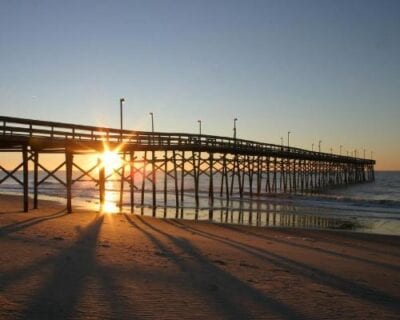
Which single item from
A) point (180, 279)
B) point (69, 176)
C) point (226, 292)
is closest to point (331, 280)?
point (226, 292)

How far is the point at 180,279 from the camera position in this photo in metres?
7.48

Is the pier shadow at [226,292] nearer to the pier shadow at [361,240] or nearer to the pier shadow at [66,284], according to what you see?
the pier shadow at [66,284]

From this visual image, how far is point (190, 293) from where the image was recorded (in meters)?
6.73

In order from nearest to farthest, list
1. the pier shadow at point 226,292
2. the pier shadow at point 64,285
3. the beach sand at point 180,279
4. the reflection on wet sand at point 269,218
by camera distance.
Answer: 1. the pier shadow at point 64,285
2. the beach sand at point 180,279
3. the pier shadow at point 226,292
4. the reflection on wet sand at point 269,218

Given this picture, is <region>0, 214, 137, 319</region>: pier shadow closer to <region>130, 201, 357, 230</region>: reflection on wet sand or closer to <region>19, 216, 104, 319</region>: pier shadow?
<region>19, 216, 104, 319</region>: pier shadow

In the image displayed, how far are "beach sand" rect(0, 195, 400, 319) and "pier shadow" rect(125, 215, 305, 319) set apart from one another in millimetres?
14

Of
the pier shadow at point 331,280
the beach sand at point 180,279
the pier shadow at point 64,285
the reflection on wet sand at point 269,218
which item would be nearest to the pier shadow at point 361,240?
the beach sand at point 180,279

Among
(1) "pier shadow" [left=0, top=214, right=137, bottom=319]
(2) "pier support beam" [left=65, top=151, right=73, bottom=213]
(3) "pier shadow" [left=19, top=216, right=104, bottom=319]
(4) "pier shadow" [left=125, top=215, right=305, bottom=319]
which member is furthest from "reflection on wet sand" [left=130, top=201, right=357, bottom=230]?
(1) "pier shadow" [left=0, top=214, right=137, bottom=319]

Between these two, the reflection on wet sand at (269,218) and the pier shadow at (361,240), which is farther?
the reflection on wet sand at (269,218)

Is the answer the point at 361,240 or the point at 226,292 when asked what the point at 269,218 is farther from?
the point at 226,292

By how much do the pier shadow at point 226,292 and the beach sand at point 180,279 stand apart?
0.01 metres

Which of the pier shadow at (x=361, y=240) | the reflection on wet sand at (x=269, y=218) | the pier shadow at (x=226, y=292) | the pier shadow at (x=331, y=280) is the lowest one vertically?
the reflection on wet sand at (x=269, y=218)

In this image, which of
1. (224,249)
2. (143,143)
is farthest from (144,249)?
(143,143)

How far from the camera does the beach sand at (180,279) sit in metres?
5.98
